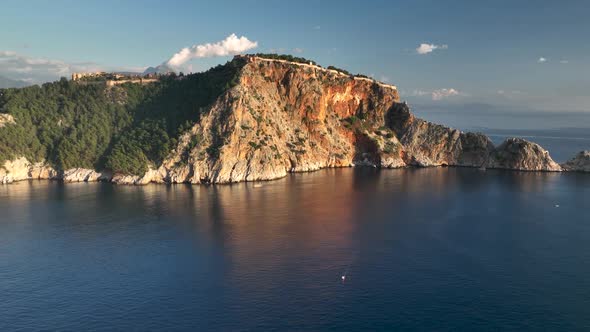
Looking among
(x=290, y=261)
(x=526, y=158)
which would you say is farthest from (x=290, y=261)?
(x=526, y=158)

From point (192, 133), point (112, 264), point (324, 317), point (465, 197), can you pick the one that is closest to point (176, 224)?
point (112, 264)

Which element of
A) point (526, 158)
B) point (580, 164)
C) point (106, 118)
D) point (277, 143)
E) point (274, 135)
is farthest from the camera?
point (526, 158)

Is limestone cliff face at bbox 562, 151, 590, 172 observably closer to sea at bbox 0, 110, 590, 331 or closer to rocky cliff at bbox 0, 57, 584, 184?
rocky cliff at bbox 0, 57, 584, 184

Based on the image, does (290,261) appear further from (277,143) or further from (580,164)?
(580,164)

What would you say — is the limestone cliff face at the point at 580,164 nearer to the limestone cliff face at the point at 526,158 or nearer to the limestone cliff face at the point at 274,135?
the limestone cliff face at the point at 526,158

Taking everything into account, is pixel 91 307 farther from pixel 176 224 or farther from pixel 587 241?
pixel 587 241

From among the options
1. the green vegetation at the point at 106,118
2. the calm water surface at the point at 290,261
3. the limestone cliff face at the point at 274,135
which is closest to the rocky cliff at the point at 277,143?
the limestone cliff face at the point at 274,135

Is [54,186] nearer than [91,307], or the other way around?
[91,307]
